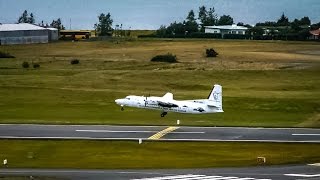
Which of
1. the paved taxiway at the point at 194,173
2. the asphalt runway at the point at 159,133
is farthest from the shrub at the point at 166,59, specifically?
the paved taxiway at the point at 194,173

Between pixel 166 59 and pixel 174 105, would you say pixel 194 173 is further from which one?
pixel 166 59

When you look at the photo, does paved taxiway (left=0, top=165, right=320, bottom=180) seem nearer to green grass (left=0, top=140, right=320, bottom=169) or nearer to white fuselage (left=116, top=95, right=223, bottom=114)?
green grass (left=0, top=140, right=320, bottom=169)

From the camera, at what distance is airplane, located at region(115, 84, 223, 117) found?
3447 inches

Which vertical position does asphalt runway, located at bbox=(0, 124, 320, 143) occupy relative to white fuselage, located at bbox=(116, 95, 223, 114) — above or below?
below

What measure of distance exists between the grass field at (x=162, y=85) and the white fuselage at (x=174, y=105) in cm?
155

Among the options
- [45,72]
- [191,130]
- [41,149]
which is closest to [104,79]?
[45,72]

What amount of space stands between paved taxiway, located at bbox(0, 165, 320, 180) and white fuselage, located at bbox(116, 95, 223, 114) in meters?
29.3

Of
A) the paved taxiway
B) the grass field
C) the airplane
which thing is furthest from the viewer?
the grass field

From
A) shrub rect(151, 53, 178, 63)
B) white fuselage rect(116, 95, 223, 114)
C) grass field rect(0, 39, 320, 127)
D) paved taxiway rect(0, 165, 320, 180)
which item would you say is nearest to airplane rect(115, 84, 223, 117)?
white fuselage rect(116, 95, 223, 114)

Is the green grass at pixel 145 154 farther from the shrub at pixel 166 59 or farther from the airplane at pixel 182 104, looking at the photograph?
the shrub at pixel 166 59

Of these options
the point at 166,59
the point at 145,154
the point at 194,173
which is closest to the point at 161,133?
the point at 145,154

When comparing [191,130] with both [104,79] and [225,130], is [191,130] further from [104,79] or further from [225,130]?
[104,79]

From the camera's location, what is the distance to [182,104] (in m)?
90.7

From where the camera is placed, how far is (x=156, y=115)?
95938mm
